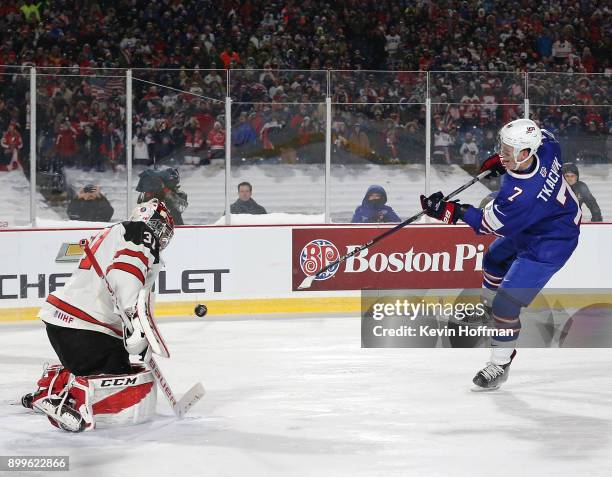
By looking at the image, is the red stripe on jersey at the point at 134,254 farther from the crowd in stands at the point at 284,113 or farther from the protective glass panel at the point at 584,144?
the protective glass panel at the point at 584,144

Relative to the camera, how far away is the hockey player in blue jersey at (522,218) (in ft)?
17.4

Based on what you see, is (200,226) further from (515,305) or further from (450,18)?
(450,18)

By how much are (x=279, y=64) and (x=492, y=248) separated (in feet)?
22.2

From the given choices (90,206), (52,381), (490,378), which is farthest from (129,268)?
(90,206)

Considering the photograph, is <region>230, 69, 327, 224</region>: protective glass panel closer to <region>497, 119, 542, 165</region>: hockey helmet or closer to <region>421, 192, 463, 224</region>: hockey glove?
<region>421, 192, 463, 224</region>: hockey glove

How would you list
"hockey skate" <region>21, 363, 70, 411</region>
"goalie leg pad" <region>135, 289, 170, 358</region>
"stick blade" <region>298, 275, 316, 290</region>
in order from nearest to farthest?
"goalie leg pad" <region>135, 289, 170, 358</region> → "hockey skate" <region>21, 363, 70, 411</region> → "stick blade" <region>298, 275, 316, 290</region>

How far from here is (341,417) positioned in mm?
4867

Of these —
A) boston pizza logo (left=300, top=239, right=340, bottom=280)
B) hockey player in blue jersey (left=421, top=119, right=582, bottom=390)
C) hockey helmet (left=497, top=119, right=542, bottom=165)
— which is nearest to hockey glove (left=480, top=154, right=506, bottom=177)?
hockey player in blue jersey (left=421, top=119, right=582, bottom=390)

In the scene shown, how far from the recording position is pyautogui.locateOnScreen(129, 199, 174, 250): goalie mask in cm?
454

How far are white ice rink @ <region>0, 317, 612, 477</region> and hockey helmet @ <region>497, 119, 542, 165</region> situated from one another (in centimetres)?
115

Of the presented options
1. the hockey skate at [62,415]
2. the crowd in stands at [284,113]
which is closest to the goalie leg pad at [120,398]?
the hockey skate at [62,415]

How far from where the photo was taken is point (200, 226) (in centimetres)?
812

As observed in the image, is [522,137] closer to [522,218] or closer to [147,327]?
[522,218]

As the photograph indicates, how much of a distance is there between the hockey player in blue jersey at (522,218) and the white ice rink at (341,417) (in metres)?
0.35
